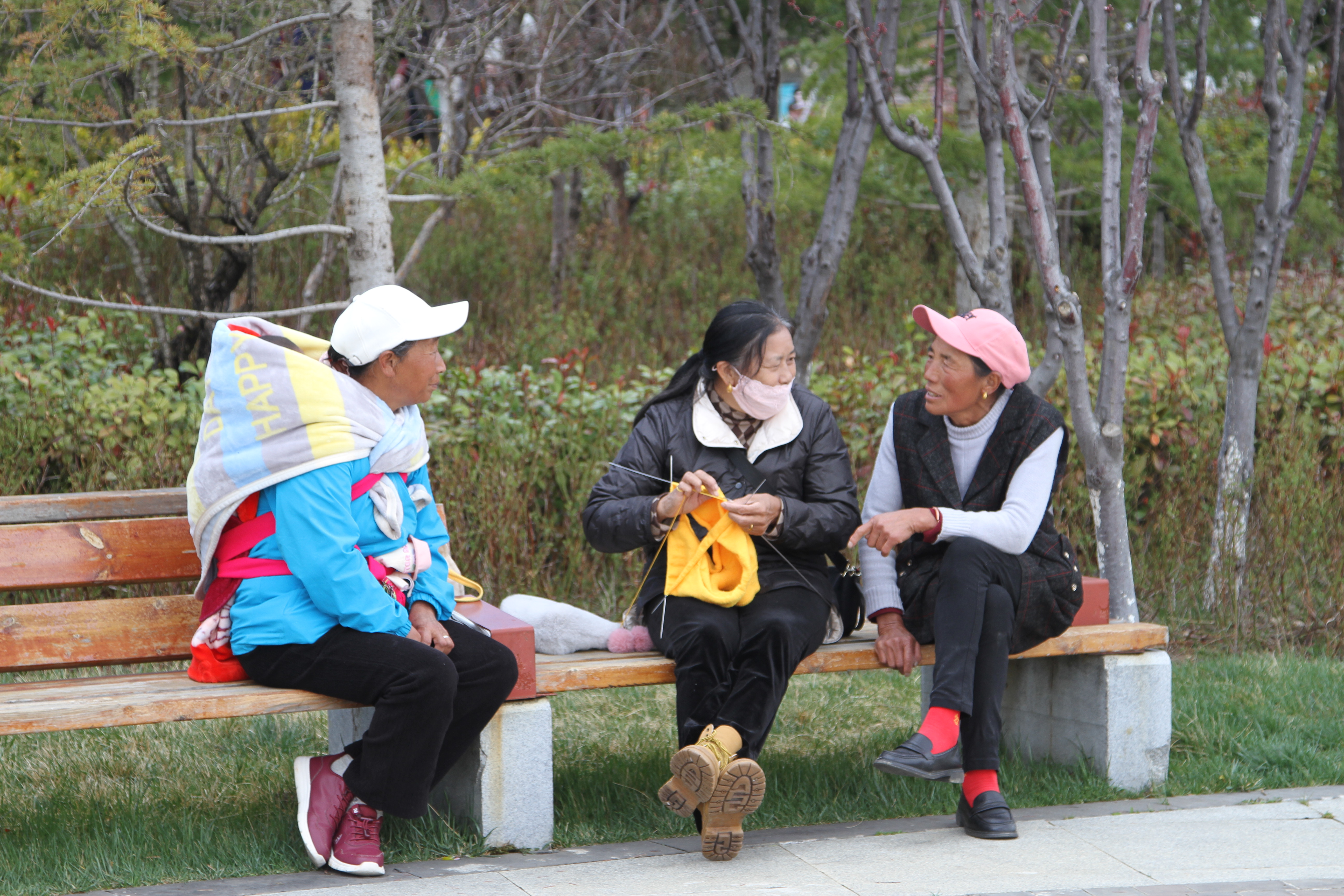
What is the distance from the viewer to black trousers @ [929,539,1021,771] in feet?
11.3

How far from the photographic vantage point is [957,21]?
173 inches

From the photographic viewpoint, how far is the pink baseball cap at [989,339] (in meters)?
3.62

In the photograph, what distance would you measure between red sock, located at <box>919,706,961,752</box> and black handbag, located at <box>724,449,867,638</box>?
456 millimetres

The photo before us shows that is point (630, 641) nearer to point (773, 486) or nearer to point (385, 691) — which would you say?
point (773, 486)

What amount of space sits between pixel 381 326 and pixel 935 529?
1.55 metres

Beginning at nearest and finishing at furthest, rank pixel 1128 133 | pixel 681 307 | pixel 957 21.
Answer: pixel 957 21 → pixel 1128 133 → pixel 681 307

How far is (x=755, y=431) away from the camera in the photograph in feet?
12.5

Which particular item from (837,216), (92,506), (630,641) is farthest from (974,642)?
(837,216)

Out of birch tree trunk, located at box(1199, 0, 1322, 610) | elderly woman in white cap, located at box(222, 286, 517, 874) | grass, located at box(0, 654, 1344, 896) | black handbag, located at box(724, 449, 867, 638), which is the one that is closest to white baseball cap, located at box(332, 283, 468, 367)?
elderly woman in white cap, located at box(222, 286, 517, 874)

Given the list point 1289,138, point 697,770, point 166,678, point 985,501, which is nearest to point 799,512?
point 985,501

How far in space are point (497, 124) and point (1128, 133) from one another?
4.16 meters

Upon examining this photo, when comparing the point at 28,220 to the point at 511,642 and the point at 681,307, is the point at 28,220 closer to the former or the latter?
the point at 681,307

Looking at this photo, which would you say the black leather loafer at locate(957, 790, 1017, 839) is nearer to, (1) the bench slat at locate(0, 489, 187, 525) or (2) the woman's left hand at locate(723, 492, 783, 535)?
(2) the woman's left hand at locate(723, 492, 783, 535)

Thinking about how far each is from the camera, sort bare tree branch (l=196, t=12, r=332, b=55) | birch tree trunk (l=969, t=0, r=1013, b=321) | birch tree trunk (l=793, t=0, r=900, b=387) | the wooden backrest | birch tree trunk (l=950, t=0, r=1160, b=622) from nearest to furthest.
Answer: the wooden backrest → birch tree trunk (l=950, t=0, r=1160, b=622) → birch tree trunk (l=969, t=0, r=1013, b=321) → bare tree branch (l=196, t=12, r=332, b=55) → birch tree trunk (l=793, t=0, r=900, b=387)
